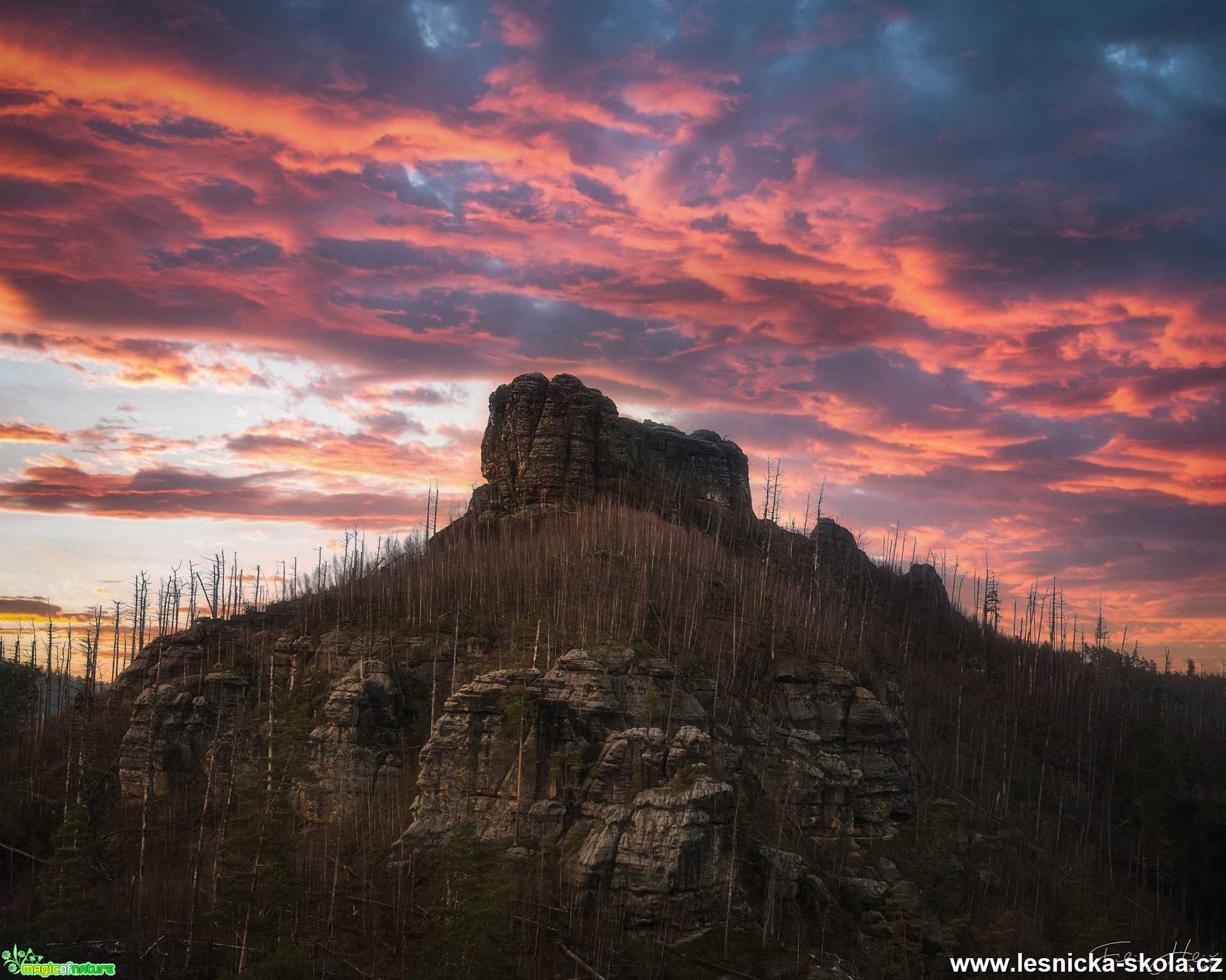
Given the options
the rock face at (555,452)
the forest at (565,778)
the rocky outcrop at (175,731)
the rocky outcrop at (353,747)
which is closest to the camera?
the forest at (565,778)

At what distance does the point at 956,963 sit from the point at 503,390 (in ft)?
207

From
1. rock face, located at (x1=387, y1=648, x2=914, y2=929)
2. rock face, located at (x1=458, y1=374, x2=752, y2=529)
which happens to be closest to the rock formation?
rock face, located at (x1=387, y1=648, x2=914, y2=929)

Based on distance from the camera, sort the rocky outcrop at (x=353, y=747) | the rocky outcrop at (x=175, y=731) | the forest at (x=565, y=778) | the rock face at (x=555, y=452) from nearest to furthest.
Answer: the forest at (x=565, y=778) < the rocky outcrop at (x=353, y=747) < the rocky outcrop at (x=175, y=731) < the rock face at (x=555, y=452)

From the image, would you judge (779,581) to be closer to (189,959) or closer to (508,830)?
(508,830)

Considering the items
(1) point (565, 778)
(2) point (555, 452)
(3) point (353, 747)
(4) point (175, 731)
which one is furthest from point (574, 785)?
(2) point (555, 452)

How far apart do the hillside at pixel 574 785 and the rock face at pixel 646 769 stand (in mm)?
183

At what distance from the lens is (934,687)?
93.9 metres

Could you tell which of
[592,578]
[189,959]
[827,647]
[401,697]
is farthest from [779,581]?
[189,959]

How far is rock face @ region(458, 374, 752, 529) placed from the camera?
270 feet

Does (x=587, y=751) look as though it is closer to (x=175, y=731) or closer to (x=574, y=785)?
(x=574, y=785)

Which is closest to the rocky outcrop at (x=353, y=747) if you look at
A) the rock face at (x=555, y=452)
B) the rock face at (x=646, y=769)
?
the rock face at (x=646, y=769)

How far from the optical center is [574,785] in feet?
161

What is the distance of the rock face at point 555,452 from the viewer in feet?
270

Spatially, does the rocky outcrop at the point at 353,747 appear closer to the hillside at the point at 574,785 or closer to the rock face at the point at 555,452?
the hillside at the point at 574,785
